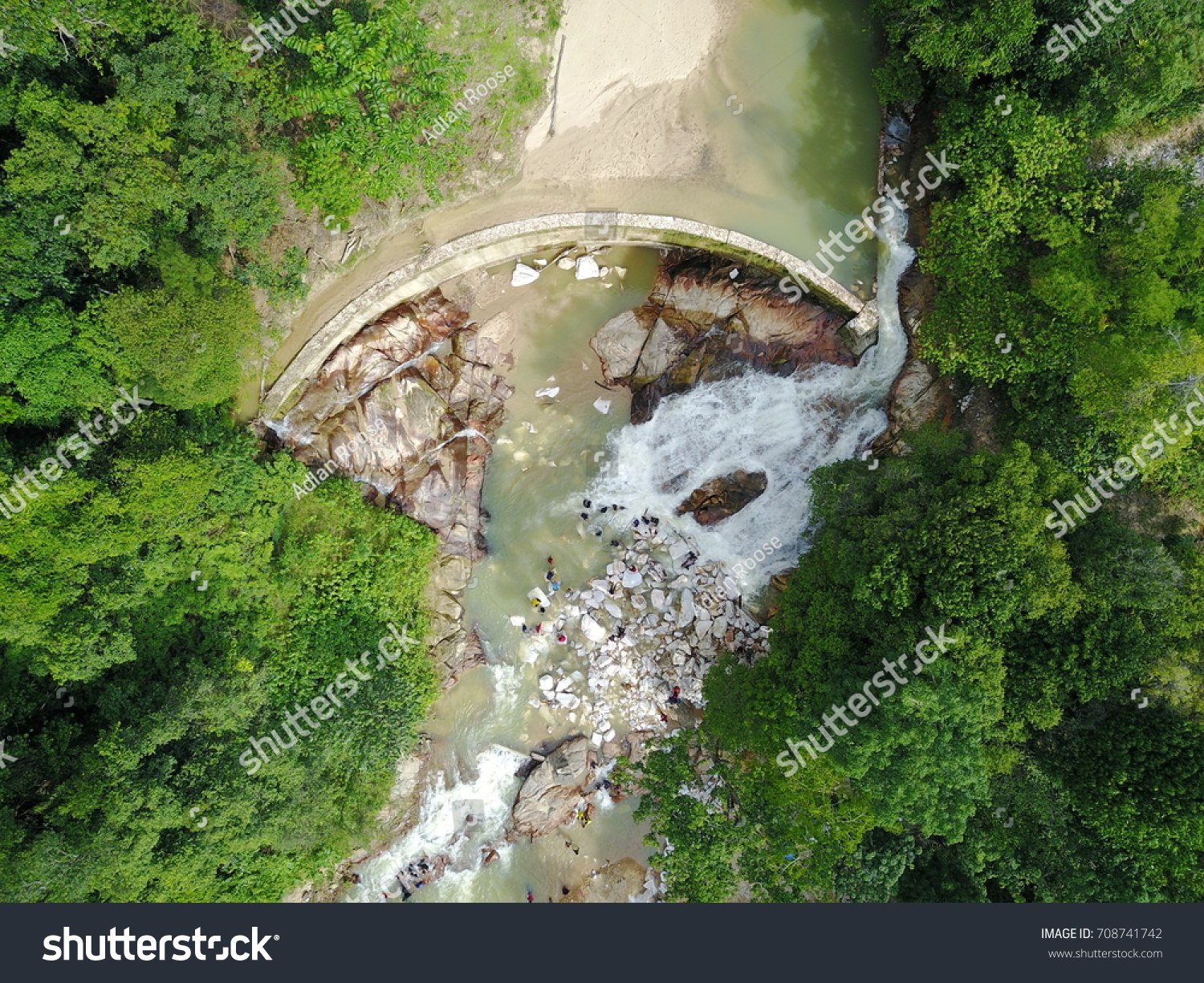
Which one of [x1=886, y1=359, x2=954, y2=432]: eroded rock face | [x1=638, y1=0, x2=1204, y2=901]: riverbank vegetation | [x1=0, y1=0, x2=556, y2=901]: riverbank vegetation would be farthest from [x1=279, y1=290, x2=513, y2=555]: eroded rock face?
[x1=886, y1=359, x2=954, y2=432]: eroded rock face

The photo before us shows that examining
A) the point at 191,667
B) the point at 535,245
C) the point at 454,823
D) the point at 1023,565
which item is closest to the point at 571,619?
the point at 454,823

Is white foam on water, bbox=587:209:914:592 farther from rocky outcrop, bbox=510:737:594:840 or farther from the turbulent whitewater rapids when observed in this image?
rocky outcrop, bbox=510:737:594:840

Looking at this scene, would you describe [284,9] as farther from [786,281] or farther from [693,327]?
[786,281]

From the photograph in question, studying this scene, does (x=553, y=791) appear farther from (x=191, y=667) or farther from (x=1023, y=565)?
(x=1023, y=565)

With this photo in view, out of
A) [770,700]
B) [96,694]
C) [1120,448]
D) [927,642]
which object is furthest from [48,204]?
[1120,448]

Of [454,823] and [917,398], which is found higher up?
[917,398]

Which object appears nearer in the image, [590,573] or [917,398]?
[917,398]
